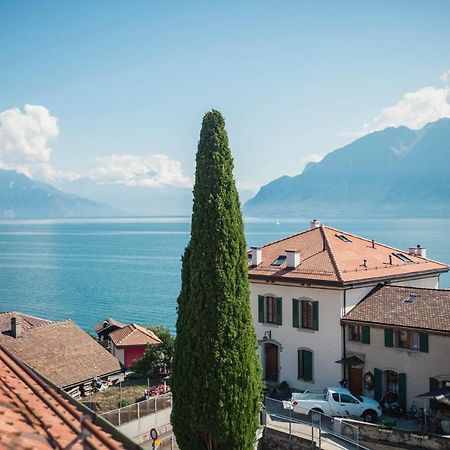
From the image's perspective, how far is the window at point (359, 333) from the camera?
2658cm

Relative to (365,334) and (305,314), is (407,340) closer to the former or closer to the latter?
(365,334)

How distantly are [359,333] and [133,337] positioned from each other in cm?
1959

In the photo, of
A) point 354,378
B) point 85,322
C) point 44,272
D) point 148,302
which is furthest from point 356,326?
point 44,272

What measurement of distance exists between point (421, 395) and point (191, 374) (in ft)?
36.2

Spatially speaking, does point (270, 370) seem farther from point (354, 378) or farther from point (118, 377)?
point (118, 377)

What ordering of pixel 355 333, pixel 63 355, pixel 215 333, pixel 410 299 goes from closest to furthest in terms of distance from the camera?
pixel 215 333 < pixel 410 299 < pixel 355 333 < pixel 63 355

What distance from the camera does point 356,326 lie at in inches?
1066

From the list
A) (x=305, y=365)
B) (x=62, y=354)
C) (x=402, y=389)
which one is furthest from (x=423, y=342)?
(x=62, y=354)

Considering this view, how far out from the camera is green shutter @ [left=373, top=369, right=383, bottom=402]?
2600 centimetres

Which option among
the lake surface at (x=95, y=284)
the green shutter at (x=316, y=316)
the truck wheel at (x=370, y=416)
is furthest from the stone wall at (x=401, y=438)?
the lake surface at (x=95, y=284)

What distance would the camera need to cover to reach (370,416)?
79.0 feet

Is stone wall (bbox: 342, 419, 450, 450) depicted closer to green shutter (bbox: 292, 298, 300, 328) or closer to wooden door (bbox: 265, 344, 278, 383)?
green shutter (bbox: 292, 298, 300, 328)

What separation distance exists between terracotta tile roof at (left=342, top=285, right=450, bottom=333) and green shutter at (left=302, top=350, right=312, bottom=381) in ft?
9.74

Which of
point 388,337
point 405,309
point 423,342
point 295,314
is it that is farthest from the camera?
point 295,314
